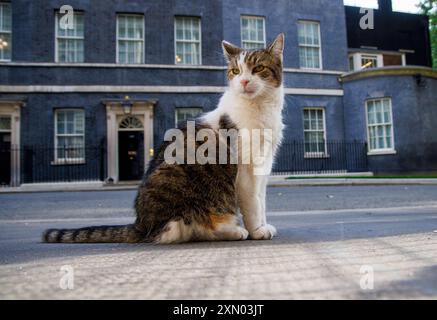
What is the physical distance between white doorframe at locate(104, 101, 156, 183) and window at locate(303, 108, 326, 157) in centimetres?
738

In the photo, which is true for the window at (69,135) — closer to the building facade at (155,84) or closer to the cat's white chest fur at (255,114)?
the building facade at (155,84)

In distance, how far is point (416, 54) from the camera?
71.3 feet

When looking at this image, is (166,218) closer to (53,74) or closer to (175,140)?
(175,140)

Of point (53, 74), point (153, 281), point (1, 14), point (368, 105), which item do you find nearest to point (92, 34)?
point (53, 74)

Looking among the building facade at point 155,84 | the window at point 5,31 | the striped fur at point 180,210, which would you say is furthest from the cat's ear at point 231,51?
the window at point 5,31

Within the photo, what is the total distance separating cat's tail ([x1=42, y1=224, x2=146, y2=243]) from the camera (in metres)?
2.13

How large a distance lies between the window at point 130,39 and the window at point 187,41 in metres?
1.59

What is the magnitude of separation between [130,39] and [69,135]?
16.1ft

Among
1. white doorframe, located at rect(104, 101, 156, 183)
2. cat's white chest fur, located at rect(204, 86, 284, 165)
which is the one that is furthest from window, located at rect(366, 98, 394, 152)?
cat's white chest fur, located at rect(204, 86, 284, 165)

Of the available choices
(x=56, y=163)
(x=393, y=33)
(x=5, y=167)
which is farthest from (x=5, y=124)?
(x=393, y=33)

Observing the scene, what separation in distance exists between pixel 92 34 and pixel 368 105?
13.1m

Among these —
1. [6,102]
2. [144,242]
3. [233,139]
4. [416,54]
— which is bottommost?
[144,242]

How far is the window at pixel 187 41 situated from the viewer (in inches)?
584

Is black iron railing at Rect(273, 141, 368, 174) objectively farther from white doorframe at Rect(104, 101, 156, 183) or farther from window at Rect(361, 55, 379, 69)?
white doorframe at Rect(104, 101, 156, 183)
